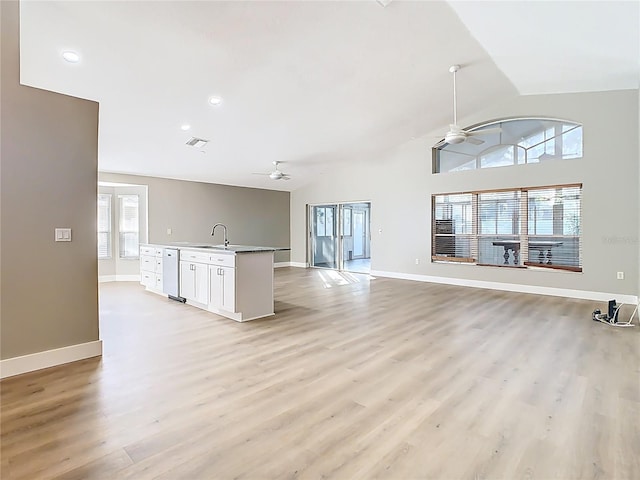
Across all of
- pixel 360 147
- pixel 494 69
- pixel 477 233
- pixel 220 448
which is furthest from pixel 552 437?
pixel 360 147

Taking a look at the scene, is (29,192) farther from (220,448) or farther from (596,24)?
(596,24)

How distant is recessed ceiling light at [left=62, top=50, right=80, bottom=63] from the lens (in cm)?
359

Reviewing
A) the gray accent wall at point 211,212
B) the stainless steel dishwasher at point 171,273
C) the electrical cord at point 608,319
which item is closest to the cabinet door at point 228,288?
the stainless steel dishwasher at point 171,273

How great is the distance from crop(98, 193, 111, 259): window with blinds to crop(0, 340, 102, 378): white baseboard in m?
5.47

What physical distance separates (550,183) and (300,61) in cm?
507

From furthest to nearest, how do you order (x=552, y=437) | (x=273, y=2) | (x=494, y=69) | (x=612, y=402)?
(x=494, y=69) → (x=273, y=2) → (x=612, y=402) → (x=552, y=437)

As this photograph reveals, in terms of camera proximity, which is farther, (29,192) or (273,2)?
(273,2)

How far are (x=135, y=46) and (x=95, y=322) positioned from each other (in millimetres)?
2857

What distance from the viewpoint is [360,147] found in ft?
26.3

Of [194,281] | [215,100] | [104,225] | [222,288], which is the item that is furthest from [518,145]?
[104,225]

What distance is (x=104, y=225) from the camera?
312 inches

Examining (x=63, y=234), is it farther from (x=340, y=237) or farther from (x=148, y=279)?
(x=340, y=237)

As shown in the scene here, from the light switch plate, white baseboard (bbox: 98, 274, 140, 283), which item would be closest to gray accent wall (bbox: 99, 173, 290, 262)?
white baseboard (bbox: 98, 274, 140, 283)

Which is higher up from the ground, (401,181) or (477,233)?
(401,181)
